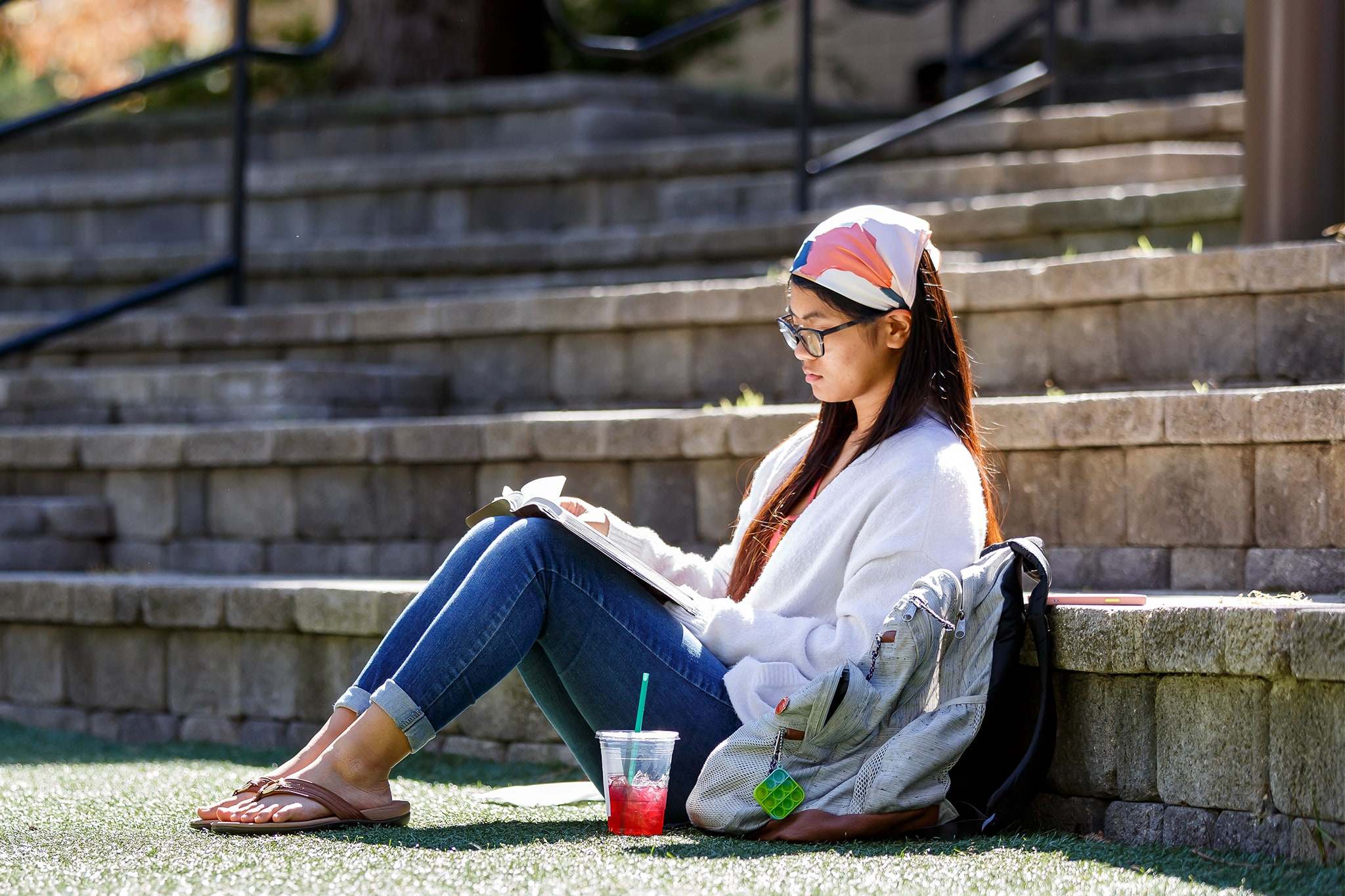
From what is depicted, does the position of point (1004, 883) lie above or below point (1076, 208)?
below

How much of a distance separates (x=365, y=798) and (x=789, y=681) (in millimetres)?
712

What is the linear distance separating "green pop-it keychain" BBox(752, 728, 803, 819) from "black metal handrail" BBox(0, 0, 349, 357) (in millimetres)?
3519

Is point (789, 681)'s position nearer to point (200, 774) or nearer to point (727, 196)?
point (200, 774)

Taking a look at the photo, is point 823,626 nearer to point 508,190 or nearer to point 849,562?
point 849,562

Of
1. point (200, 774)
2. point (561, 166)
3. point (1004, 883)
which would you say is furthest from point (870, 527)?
point (561, 166)

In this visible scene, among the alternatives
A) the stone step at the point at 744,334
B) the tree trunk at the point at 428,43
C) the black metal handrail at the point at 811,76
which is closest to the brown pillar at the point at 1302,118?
the stone step at the point at 744,334

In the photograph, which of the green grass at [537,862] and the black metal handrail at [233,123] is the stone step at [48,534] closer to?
the black metal handrail at [233,123]

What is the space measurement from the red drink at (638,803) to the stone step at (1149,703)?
2.10ft

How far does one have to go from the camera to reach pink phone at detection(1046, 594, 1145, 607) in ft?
9.66

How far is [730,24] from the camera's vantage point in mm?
10375

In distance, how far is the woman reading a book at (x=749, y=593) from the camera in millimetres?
2895

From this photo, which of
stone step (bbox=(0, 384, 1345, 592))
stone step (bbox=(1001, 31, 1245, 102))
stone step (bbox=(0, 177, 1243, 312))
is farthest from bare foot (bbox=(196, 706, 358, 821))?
stone step (bbox=(1001, 31, 1245, 102))

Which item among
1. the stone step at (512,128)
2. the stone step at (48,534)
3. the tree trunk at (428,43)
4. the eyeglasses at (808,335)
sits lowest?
the stone step at (48,534)

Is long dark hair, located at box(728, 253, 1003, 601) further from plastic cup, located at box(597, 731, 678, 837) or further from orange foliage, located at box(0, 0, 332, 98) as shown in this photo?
orange foliage, located at box(0, 0, 332, 98)
